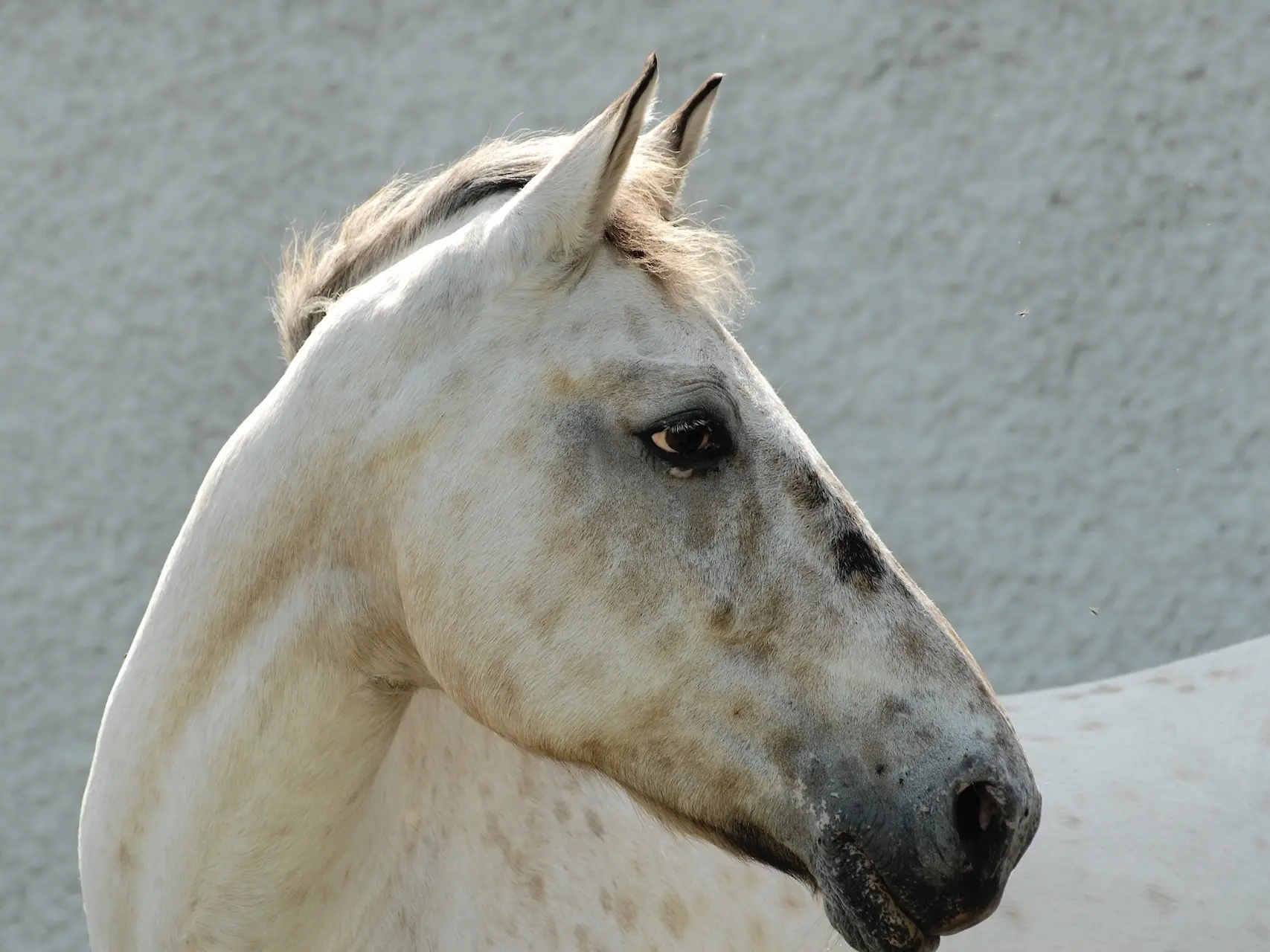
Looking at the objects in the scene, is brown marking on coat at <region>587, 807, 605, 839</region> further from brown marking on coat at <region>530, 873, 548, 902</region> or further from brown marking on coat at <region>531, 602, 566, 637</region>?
brown marking on coat at <region>531, 602, 566, 637</region>

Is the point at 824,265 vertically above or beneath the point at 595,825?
beneath

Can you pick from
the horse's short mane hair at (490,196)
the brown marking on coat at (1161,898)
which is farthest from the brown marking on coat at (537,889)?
the brown marking on coat at (1161,898)

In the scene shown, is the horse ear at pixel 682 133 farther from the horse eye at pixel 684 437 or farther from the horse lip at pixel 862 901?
the horse lip at pixel 862 901

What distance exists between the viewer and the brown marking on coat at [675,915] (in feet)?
3.69

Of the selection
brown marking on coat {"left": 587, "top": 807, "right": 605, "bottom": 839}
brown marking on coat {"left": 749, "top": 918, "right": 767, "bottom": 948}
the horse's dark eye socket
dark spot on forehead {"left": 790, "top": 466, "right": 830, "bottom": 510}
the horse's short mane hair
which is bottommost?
brown marking on coat {"left": 749, "top": 918, "right": 767, "bottom": 948}

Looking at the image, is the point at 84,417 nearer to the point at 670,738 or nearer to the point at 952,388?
the point at 952,388

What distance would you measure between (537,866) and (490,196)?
57cm

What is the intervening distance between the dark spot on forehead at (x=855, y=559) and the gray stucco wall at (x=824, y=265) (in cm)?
187

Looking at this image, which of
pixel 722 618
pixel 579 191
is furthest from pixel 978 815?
pixel 579 191

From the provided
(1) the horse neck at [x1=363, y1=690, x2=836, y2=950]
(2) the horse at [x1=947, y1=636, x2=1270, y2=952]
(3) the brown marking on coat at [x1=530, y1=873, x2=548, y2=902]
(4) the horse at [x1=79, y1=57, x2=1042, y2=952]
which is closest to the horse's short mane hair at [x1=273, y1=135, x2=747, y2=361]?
(4) the horse at [x1=79, y1=57, x2=1042, y2=952]

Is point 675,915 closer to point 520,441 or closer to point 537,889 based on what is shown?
point 537,889

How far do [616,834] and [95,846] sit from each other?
42 cm

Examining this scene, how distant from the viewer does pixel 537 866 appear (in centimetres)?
112

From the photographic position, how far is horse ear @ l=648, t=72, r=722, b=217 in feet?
3.63
